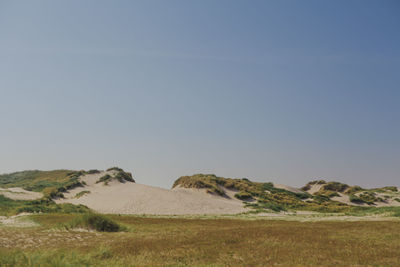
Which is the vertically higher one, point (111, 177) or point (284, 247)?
point (111, 177)

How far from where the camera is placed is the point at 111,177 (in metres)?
79.8

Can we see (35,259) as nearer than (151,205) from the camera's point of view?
Yes

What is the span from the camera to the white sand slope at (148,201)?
171ft

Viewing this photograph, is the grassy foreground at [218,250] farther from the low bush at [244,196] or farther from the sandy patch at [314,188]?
the sandy patch at [314,188]

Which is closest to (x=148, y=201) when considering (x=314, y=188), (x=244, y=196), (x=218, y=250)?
(x=244, y=196)

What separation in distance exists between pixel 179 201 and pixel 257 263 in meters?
45.5

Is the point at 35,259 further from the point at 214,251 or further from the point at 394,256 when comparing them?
the point at 394,256

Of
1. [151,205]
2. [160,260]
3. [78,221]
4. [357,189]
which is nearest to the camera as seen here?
[160,260]

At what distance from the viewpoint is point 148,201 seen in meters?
56.9

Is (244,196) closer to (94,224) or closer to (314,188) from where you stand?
(94,224)

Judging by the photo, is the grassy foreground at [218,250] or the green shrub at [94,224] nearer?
the grassy foreground at [218,250]

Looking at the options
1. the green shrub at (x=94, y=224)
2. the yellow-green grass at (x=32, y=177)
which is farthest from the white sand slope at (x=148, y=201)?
the yellow-green grass at (x=32, y=177)

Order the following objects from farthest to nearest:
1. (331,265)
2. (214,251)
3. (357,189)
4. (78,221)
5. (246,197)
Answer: (357,189), (246,197), (78,221), (214,251), (331,265)

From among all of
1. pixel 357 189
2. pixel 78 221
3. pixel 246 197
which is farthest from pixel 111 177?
pixel 357 189
